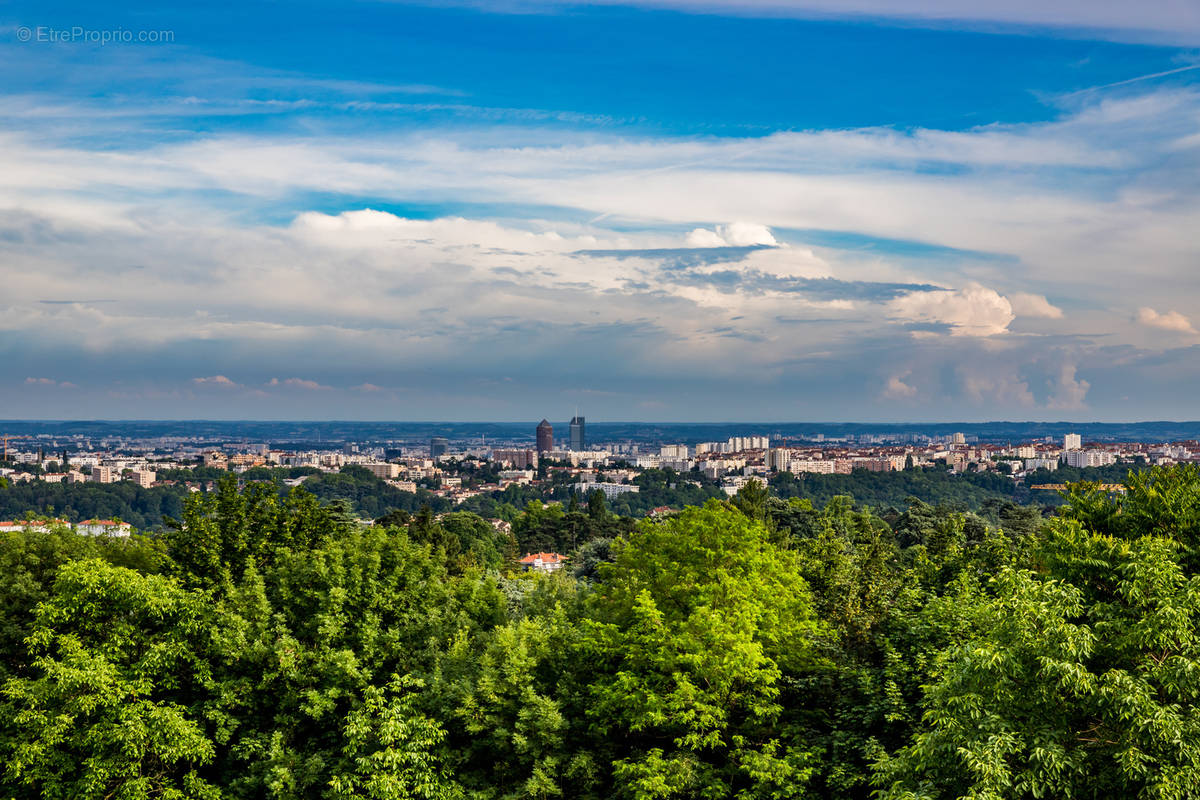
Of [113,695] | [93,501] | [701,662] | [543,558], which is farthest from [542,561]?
[93,501]

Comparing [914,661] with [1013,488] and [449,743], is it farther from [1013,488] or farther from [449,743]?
[1013,488]

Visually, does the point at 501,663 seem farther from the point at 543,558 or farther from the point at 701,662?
the point at 543,558

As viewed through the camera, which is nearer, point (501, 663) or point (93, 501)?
point (501, 663)

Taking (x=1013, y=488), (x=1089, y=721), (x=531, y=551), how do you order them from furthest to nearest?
(x=1013, y=488) → (x=531, y=551) → (x=1089, y=721)

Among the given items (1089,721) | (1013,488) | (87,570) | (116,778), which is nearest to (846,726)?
(1089,721)

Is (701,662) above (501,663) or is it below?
above

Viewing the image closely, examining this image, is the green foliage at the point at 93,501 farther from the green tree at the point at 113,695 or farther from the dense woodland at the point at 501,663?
the dense woodland at the point at 501,663

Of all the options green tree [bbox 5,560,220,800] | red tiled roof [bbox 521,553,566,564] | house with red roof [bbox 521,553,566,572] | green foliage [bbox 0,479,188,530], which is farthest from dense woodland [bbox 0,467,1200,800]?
green foliage [bbox 0,479,188,530]

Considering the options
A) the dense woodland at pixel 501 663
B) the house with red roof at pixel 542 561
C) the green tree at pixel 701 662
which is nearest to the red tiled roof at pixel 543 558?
the house with red roof at pixel 542 561
